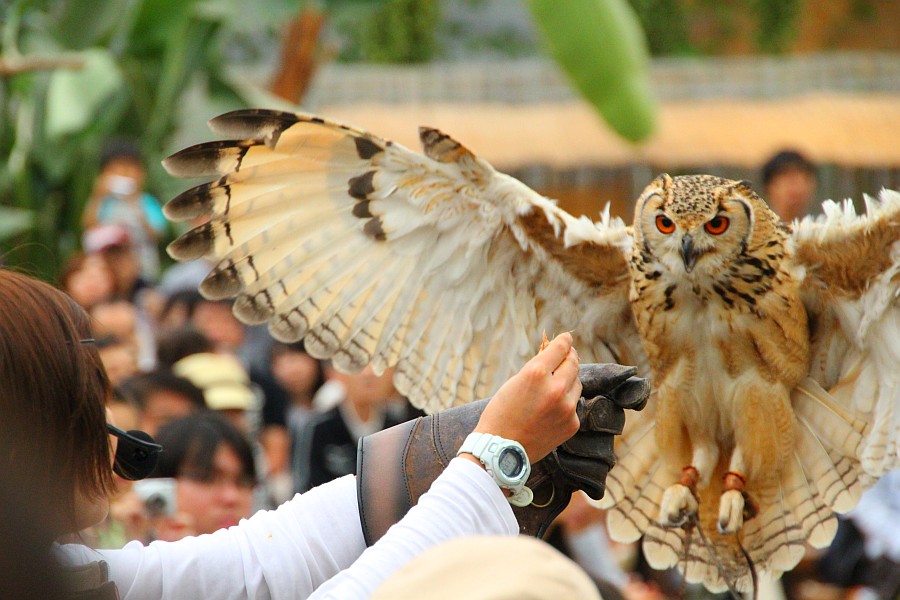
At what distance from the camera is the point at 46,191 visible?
7707 mm

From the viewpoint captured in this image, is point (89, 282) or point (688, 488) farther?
point (89, 282)

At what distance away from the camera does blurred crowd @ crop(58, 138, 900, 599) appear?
315cm

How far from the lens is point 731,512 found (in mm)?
2732

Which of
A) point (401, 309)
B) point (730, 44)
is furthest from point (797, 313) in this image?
point (730, 44)

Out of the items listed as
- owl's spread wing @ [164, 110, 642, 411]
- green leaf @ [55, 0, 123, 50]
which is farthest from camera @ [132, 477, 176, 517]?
green leaf @ [55, 0, 123, 50]

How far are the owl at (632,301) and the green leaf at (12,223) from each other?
432 centimetres

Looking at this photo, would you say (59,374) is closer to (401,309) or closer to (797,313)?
(401,309)

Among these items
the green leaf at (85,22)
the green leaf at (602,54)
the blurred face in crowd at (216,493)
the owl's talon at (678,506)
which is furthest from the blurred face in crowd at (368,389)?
the green leaf at (85,22)

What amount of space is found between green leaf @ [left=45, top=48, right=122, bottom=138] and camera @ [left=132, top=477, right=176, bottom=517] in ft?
14.7

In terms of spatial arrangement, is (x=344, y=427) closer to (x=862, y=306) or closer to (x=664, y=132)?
→ (x=862, y=306)

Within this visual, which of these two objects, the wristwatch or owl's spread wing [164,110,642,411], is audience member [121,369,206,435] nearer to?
owl's spread wing [164,110,642,411]

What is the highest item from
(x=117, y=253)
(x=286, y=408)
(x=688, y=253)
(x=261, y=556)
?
(x=261, y=556)

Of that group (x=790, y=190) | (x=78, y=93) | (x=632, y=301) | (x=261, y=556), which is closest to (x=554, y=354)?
(x=261, y=556)

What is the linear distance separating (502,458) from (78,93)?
640cm
